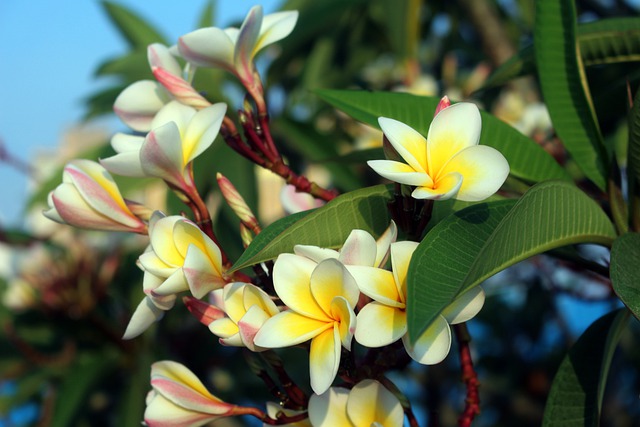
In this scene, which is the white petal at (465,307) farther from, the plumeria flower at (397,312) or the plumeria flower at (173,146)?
the plumeria flower at (173,146)

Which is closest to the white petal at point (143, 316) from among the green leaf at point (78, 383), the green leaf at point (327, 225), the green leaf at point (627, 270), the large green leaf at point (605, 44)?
the green leaf at point (327, 225)

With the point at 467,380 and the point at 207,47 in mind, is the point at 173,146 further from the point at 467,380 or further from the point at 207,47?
the point at 467,380

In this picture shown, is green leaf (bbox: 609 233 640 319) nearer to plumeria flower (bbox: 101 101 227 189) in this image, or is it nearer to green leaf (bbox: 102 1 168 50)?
plumeria flower (bbox: 101 101 227 189)

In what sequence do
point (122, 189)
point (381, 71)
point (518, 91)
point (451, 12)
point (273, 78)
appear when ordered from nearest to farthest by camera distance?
point (122, 189)
point (518, 91)
point (273, 78)
point (451, 12)
point (381, 71)

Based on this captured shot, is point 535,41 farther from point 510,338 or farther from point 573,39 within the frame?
point 510,338

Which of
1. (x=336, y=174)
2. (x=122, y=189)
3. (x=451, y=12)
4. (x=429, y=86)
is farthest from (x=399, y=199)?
(x=451, y=12)

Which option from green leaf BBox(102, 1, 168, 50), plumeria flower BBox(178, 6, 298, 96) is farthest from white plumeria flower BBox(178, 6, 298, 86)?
green leaf BBox(102, 1, 168, 50)
